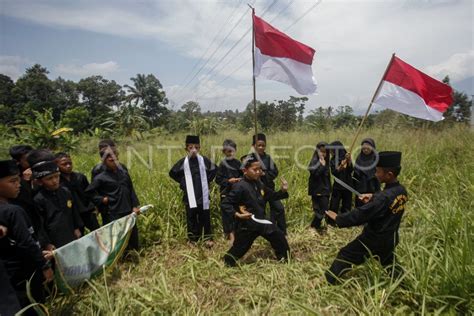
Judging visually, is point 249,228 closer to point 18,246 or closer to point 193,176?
point 193,176

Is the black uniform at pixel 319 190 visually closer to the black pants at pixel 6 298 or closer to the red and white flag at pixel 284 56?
the red and white flag at pixel 284 56

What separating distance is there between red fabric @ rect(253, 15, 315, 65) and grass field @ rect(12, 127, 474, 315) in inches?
91.7

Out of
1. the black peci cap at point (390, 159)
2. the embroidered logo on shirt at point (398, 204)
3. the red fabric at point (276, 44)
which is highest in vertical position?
the red fabric at point (276, 44)

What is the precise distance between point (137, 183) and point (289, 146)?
12.8 feet

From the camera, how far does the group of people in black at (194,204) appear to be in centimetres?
197

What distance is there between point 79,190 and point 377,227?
318cm

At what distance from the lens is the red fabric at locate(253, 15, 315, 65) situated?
372 centimetres

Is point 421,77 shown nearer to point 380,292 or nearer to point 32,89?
point 380,292

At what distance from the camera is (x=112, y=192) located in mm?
3400

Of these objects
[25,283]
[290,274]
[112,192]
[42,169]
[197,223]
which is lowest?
[290,274]

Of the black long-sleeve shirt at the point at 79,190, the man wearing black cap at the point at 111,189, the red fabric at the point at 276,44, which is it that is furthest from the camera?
the red fabric at the point at 276,44

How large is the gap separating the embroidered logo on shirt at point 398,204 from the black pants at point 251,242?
4.08ft

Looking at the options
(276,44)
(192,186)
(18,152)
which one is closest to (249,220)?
(192,186)

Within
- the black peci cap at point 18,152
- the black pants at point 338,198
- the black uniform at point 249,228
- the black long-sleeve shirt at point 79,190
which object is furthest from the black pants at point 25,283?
the black pants at point 338,198
